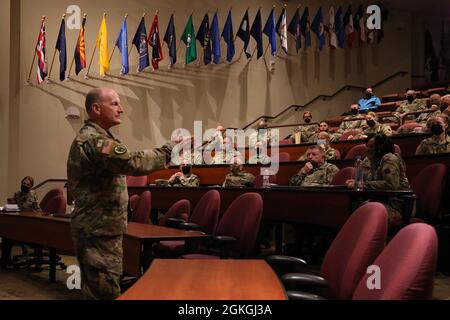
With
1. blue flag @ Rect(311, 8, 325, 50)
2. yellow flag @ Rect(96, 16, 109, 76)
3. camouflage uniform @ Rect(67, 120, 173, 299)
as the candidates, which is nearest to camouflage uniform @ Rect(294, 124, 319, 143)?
blue flag @ Rect(311, 8, 325, 50)

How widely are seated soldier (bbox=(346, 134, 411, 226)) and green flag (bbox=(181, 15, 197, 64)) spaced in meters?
6.96

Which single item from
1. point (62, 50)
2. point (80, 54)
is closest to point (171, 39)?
point (80, 54)

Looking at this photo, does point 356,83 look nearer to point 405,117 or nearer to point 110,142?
point 405,117

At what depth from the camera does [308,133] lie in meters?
10.1

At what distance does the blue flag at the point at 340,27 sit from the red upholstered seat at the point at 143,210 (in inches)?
373

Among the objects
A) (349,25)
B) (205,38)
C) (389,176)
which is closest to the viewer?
(389,176)

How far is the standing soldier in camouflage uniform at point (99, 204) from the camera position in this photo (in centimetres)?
244

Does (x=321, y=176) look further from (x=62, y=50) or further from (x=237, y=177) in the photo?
(x=62, y=50)

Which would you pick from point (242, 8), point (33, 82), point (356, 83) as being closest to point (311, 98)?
point (356, 83)

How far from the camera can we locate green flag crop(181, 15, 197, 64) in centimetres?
1109

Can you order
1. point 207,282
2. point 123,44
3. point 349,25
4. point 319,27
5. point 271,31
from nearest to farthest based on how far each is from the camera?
point 207,282 → point 123,44 → point 271,31 → point 319,27 → point 349,25

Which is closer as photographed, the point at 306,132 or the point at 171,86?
the point at 306,132

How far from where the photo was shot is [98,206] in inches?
98.5

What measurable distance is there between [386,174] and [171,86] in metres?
7.72
